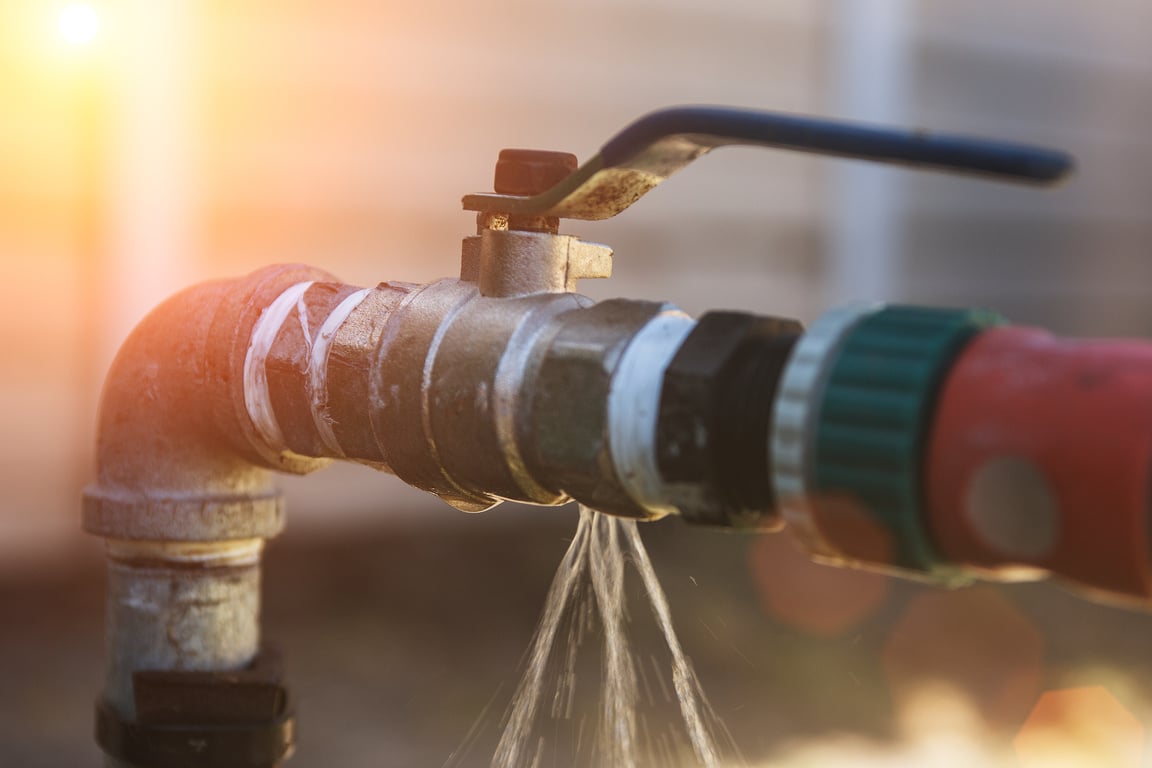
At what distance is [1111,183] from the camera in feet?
17.5

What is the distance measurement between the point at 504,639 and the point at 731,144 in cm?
267

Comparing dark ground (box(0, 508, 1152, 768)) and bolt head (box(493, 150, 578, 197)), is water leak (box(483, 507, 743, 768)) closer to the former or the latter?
dark ground (box(0, 508, 1152, 768))

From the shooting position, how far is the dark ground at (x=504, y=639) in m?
2.67

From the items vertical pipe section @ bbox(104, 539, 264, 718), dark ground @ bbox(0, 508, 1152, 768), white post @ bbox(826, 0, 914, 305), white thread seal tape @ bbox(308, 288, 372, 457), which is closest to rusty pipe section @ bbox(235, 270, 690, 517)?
white thread seal tape @ bbox(308, 288, 372, 457)

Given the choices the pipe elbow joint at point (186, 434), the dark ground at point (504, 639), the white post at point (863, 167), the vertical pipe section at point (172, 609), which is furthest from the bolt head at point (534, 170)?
the white post at point (863, 167)

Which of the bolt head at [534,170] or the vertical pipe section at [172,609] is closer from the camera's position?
the bolt head at [534,170]

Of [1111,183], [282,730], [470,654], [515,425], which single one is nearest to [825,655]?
[470,654]

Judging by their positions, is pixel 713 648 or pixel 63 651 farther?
pixel 713 648

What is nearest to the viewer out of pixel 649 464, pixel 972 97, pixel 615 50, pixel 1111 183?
pixel 649 464

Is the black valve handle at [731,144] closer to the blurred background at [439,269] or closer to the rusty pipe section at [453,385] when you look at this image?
the rusty pipe section at [453,385]

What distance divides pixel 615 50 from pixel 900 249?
140cm

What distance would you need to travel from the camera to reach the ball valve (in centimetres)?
54

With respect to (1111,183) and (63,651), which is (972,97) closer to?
(1111,183)

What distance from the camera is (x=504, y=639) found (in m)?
3.21
